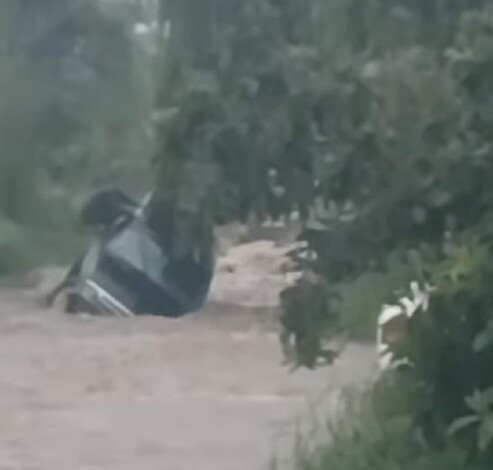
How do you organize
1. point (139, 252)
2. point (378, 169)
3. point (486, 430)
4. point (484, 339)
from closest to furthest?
point (486, 430), point (484, 339), point (378, 169), point (139, 252)

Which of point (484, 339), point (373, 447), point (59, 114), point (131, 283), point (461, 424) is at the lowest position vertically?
point (59, 114)

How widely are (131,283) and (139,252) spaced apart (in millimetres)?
692

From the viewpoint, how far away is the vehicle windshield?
71.9 ft

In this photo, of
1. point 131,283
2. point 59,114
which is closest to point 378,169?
point 131,283

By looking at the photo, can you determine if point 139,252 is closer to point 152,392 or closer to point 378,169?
point 152,392

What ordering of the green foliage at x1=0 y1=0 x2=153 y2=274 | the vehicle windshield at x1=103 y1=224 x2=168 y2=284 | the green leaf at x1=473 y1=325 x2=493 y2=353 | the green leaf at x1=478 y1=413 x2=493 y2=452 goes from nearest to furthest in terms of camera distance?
the green leaf at x1=478 y1=413 x2=493 y2=452, the green leaf at x1=473 y1=325 x2=493 y2=353, the vehicle windshield at x1=103 y1=224 x2=168 y2=284, the green foliage at x1=0 y1=0 x2=153 y2=274

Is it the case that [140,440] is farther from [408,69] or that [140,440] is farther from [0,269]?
[0,269]

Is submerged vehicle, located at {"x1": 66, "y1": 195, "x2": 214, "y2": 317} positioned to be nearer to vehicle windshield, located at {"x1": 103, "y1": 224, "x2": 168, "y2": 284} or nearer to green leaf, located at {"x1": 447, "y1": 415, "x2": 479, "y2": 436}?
vehicle windshield, located at {"x1": 103, "y1": 224, "x2": 168, "y2": 284}

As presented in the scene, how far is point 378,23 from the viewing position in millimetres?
9250

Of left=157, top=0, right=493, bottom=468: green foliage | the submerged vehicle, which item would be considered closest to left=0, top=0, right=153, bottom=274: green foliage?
the submerged vehicle

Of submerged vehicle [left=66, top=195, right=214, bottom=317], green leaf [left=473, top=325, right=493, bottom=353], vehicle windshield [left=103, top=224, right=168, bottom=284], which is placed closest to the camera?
green leaf [left=473, top=325, right=493, bottom=353]

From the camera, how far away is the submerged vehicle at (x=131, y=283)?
22.9 m

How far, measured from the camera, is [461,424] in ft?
22.0

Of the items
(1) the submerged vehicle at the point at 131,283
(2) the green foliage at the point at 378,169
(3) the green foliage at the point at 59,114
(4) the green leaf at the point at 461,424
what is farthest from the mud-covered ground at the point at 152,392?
(3) the green foliage at the point at 59,114
